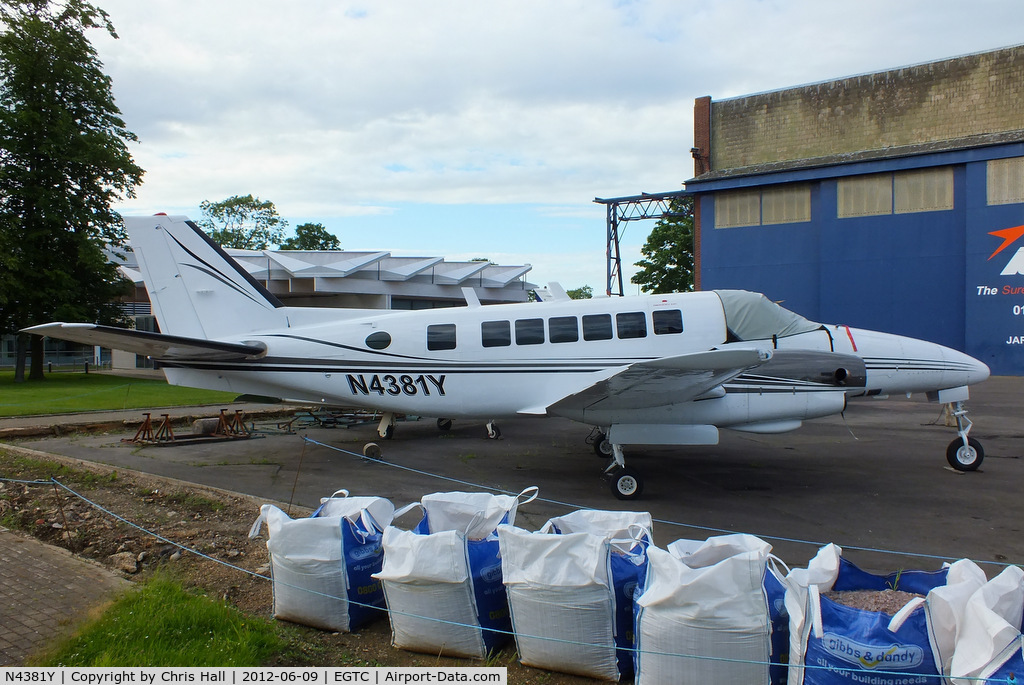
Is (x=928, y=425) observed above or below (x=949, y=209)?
below

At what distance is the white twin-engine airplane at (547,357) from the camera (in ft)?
31.3

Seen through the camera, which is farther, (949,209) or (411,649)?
(949,209)

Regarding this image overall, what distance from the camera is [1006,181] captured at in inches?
993

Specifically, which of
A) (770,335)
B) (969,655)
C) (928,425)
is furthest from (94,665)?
(928,425)

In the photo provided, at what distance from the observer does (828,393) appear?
9609 millimetres

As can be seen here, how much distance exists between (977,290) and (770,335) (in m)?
21.4

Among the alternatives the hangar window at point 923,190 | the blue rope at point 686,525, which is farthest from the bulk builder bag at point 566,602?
the hangar window at point 923,190

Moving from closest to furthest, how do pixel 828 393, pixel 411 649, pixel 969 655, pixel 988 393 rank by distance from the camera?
pixel 969 655, pixel 411 649, pixel 828 393, pixel 988 393

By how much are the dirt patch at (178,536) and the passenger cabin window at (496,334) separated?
398 cm

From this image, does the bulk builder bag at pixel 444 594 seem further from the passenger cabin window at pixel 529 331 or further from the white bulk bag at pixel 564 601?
the passenger cabin window at pixel 529 331

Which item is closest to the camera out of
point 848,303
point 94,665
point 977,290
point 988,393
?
point 94,665

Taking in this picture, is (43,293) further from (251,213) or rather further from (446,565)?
(251,213)

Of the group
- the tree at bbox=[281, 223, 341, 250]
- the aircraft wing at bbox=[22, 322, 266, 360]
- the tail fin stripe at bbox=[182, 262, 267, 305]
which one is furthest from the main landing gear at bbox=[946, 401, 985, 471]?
the tree at bbox=[281, 223, 341, 250]

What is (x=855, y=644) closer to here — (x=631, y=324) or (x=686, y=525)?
(x=686, y=525)
